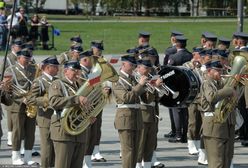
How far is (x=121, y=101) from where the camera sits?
476 inches

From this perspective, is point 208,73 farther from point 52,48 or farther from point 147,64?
point 52,48

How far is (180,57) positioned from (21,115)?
3.44m

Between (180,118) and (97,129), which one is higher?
(97,129)

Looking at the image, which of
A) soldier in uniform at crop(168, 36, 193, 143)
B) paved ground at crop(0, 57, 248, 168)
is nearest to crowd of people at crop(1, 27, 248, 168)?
paved ground at crop(0, 57, 248, 168)

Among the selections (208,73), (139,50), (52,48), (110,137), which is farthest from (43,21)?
(208,73)

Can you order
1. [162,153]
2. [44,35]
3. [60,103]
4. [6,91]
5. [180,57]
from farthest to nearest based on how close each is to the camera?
[44,35]
[180,57]
[162,153]
[6,91]
[60,103]

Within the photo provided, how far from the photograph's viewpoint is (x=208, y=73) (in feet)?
37.6

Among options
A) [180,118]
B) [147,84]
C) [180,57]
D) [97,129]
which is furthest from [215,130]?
[180,118]

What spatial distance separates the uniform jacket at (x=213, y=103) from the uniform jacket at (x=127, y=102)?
3.12 ft

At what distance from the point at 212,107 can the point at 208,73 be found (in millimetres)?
484

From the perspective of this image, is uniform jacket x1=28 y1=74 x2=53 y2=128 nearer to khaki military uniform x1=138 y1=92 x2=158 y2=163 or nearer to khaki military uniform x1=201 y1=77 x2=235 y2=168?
khaki military uniform x1=138 y1=92 x2=158 y2=163

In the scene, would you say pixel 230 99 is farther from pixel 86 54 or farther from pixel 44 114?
pixel 44 114

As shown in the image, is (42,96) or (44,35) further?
(44,35)

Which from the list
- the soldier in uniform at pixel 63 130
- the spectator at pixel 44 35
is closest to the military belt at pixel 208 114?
the soldier in uniform at pixel 63 130
